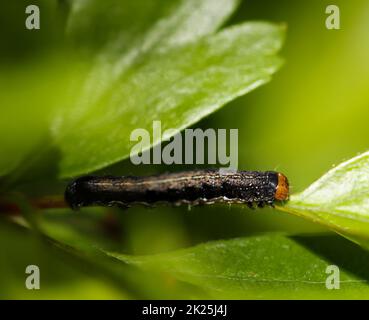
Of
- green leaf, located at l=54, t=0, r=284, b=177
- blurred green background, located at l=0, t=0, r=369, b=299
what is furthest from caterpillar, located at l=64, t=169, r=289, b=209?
green leaf, located at l=54, t=0, r=284, b=177

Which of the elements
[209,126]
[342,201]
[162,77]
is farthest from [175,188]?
[342,201]

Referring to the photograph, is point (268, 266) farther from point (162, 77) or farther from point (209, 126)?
point (209, 126)

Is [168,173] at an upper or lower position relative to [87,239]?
upper
